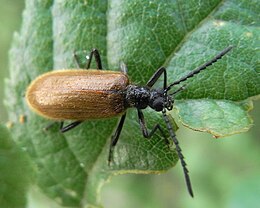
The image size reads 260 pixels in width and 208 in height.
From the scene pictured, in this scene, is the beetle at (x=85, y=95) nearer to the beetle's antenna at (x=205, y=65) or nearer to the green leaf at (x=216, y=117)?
the beetle's antenna at (x=205, y=65)

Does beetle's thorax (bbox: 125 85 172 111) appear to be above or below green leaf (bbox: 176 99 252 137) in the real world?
below

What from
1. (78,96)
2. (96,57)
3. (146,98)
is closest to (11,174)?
(96,57)

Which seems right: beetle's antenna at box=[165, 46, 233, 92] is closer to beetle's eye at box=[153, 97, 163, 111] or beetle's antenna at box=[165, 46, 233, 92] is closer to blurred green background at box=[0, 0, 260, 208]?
beetle's eye at box=[153, 97, 163, 111]

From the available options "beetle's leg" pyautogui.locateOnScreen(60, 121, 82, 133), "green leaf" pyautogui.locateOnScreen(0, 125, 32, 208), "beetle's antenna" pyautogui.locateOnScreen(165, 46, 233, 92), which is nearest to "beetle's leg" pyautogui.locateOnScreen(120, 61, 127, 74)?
"beetle's antenna" pyautogui.locateOnScreen(165, 46, 233, 92)

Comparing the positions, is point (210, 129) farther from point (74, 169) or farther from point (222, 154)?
point (222, 154)

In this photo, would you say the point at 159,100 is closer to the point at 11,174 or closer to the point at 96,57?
the point at 96,57

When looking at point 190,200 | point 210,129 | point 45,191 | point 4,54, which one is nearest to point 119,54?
point 210,129
